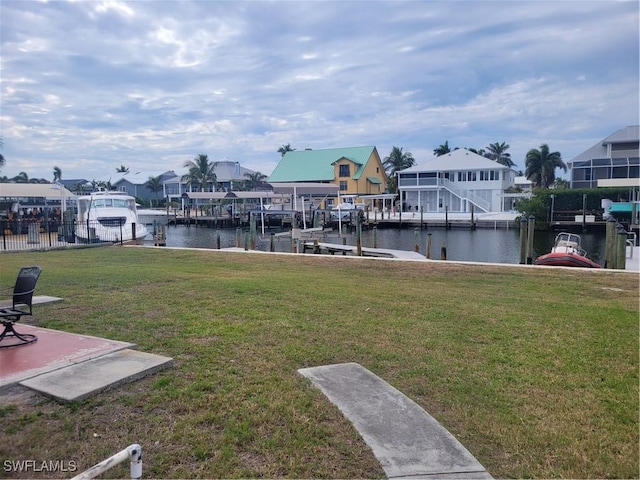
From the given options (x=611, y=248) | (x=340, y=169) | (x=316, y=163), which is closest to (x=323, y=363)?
(x=611, y=248)

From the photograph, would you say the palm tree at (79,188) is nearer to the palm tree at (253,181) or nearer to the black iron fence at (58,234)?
the palm tree at (253,181)

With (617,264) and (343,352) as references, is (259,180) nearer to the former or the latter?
(617,264)

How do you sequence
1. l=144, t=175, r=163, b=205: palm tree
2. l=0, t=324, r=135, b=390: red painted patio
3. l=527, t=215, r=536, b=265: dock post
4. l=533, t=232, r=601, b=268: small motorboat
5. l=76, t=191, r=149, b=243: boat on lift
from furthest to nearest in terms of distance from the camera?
l=144, t=175, r=163, b=205: palm tree
l=76, t=191, r=149, b=243: boat on lift
l=527, t=215, r=536, b=265: dock post
l=533, t=232, r=601, b=268: small motorboat
l=0, t=324, r=135, b=390: red painted patio

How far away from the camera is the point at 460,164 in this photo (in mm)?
59062

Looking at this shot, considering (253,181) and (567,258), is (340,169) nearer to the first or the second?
(253,181)

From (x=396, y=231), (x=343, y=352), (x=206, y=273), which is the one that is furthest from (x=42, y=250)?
(x=396, y=231)

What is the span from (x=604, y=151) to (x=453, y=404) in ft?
192

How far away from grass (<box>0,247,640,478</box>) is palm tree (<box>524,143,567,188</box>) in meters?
64.3

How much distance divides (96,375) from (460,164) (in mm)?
58493

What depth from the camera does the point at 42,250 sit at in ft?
65.1

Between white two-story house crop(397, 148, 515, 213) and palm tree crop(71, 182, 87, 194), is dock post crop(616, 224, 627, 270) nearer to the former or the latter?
white two-story house crop(397, 148, 515, 213)
